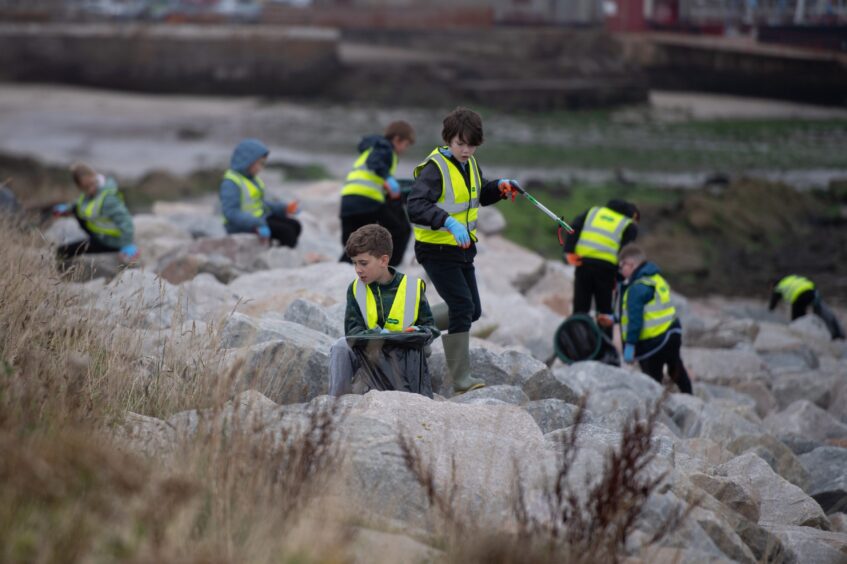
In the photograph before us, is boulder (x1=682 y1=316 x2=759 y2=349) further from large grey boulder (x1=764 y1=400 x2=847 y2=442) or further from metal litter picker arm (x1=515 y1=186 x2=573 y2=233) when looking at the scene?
metal litter picker arm (x1=515 y1=186 x2=573 y2=233)

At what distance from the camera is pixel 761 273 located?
56.3 ft

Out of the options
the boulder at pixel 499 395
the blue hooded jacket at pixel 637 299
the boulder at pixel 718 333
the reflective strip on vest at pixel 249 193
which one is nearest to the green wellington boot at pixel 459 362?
the boulder at pixel 499 395

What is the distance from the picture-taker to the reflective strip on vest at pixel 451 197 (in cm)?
630

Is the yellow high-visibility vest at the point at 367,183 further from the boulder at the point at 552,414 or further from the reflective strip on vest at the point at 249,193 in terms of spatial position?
the boulder at the point at 552,414

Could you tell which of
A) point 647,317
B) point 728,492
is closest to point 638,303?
point 647,317

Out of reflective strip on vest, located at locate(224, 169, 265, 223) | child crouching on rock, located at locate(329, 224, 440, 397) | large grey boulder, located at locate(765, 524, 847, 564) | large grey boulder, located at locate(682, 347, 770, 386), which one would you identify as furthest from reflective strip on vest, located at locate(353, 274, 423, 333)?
large grey boulder, located at locate(682, 347, 770, 386)

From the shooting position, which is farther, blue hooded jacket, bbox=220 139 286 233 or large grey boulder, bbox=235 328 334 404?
blue hooded jacket, bbox=220 139 286 233

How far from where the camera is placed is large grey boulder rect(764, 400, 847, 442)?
338 inches

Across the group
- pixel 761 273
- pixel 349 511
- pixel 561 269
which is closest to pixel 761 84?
pixel 761 273

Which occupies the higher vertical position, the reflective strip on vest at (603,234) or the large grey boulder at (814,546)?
the reflective strip on vest at (603,234)

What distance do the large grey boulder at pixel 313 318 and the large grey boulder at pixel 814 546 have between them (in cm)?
292

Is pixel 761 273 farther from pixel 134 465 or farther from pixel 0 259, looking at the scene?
pixel 134 465

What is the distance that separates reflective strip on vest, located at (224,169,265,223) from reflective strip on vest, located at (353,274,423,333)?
4397mm

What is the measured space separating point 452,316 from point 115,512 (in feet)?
10.0
